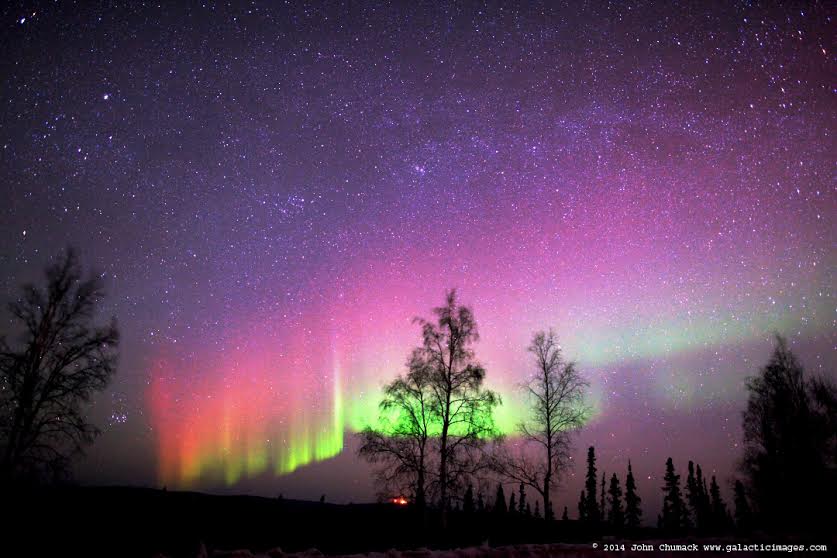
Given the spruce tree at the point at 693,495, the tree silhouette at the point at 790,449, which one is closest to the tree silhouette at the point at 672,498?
the spruce tree at the point at 693,495

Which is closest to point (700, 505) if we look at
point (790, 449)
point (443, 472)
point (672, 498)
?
point (672, 498)

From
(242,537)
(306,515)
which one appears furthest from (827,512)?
(242,537)

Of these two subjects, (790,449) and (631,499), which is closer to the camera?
(790,449)

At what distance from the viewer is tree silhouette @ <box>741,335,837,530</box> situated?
82.1 ft

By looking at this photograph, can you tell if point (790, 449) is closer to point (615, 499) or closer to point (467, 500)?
point (467, 500)

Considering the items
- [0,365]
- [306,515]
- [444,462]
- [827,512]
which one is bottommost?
[827,512]

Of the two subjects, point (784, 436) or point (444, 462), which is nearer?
point (444, 462)

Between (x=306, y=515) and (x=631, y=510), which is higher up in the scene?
(x=306, y=515)

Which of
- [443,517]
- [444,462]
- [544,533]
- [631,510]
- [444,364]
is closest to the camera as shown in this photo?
[544,533]

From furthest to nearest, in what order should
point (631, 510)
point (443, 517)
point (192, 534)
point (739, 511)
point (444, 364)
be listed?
point (631, 510) < point (739, 511) < point (444, 364) < point (443, 517) < point (192, 534)

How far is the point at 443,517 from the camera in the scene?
18.0m

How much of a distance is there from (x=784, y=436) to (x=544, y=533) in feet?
71.7

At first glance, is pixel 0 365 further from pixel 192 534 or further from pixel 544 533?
pixel 544 533

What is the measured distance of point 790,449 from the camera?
26.9 m
